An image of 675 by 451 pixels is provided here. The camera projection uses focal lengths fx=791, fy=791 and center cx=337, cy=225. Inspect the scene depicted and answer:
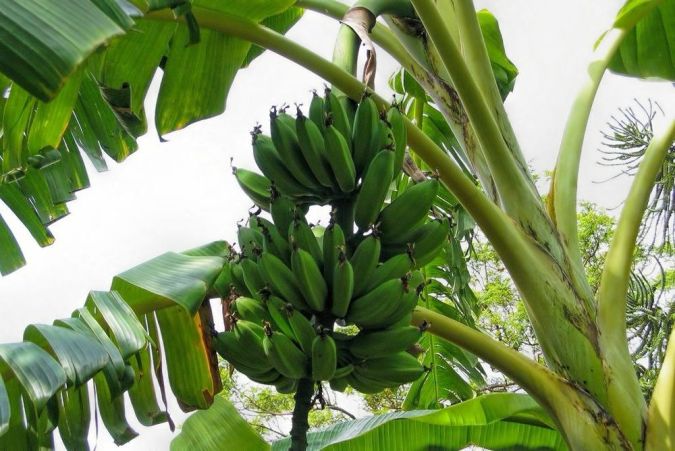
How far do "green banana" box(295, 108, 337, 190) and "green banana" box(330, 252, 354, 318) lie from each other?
189 millimetres

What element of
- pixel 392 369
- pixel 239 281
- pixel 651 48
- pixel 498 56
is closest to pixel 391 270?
pixel 392 369

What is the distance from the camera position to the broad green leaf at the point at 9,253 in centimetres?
167

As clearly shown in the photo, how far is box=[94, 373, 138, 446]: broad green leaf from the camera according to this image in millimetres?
1213

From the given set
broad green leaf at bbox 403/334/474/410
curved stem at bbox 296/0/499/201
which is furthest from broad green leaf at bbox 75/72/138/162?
broad green leaf at bbox 403/334/474/410

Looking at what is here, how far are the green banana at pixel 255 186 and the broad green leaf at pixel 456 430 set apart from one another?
0.60 m

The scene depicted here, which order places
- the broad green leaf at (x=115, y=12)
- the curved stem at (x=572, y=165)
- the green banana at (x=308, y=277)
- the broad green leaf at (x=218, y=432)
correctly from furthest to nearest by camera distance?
the curved stem at (x=572, y=165), the broad green leaf at (x=218, y=432), the green banana at (x=308, y=277), the broad green leaf at (x=115, y=12)

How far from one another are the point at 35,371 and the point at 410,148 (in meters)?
0.80

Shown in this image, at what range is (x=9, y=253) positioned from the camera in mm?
1701

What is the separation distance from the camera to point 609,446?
134 centimetres

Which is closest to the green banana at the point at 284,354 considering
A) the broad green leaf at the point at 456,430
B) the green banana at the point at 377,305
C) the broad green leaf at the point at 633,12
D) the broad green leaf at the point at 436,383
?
the green banana at the point at 377,305

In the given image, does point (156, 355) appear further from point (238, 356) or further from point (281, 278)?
point (281, 278)

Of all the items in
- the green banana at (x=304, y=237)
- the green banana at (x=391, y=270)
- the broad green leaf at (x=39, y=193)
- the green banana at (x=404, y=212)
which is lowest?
the green banana at (x=391, y=270)

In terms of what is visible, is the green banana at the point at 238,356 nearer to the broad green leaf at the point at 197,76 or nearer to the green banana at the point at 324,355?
the green banana at the point at 324,355

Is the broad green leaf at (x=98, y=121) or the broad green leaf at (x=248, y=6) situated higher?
the broad green leaf at (x=248, y=6)
